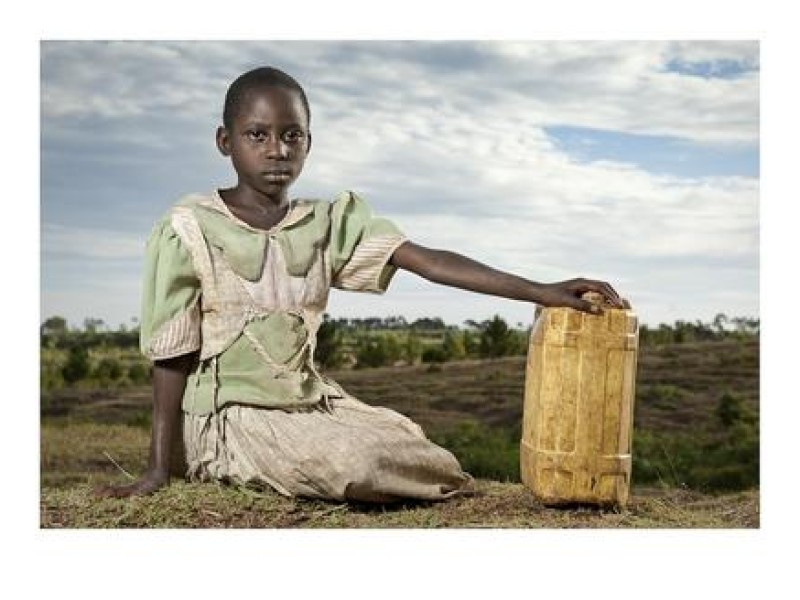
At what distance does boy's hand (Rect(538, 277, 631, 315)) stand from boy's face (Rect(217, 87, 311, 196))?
1039 millimetres

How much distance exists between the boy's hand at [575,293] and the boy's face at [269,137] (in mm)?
1039

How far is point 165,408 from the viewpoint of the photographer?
493cm

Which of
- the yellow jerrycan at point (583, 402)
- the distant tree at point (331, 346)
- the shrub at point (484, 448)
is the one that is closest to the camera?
the yellow jerrycan at point (583, 402)

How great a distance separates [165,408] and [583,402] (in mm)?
1542

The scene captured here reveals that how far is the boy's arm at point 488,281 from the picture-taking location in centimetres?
470

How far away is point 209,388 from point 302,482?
50cm

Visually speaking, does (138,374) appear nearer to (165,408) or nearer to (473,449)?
(473,449)

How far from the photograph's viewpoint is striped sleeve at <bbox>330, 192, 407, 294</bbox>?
16.2 ft

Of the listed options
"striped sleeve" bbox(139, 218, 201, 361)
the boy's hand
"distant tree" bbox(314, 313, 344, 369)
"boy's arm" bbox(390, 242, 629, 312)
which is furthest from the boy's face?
"distant tree" bbox(314, 313, 344, 369)

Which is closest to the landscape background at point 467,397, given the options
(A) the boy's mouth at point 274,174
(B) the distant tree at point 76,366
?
(B) the distant tree at point 76,366

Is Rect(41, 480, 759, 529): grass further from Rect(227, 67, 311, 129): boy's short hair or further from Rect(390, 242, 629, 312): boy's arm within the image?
Rect(227, 67, 311, 129): boy's short hair

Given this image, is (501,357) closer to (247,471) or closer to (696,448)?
(696,448)

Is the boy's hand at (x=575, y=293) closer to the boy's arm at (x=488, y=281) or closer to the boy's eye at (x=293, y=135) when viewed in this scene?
the boy's arm at (x=488, y=281)

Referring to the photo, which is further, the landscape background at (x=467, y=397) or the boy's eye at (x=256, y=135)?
the landscape background at (x=467, y=397)
